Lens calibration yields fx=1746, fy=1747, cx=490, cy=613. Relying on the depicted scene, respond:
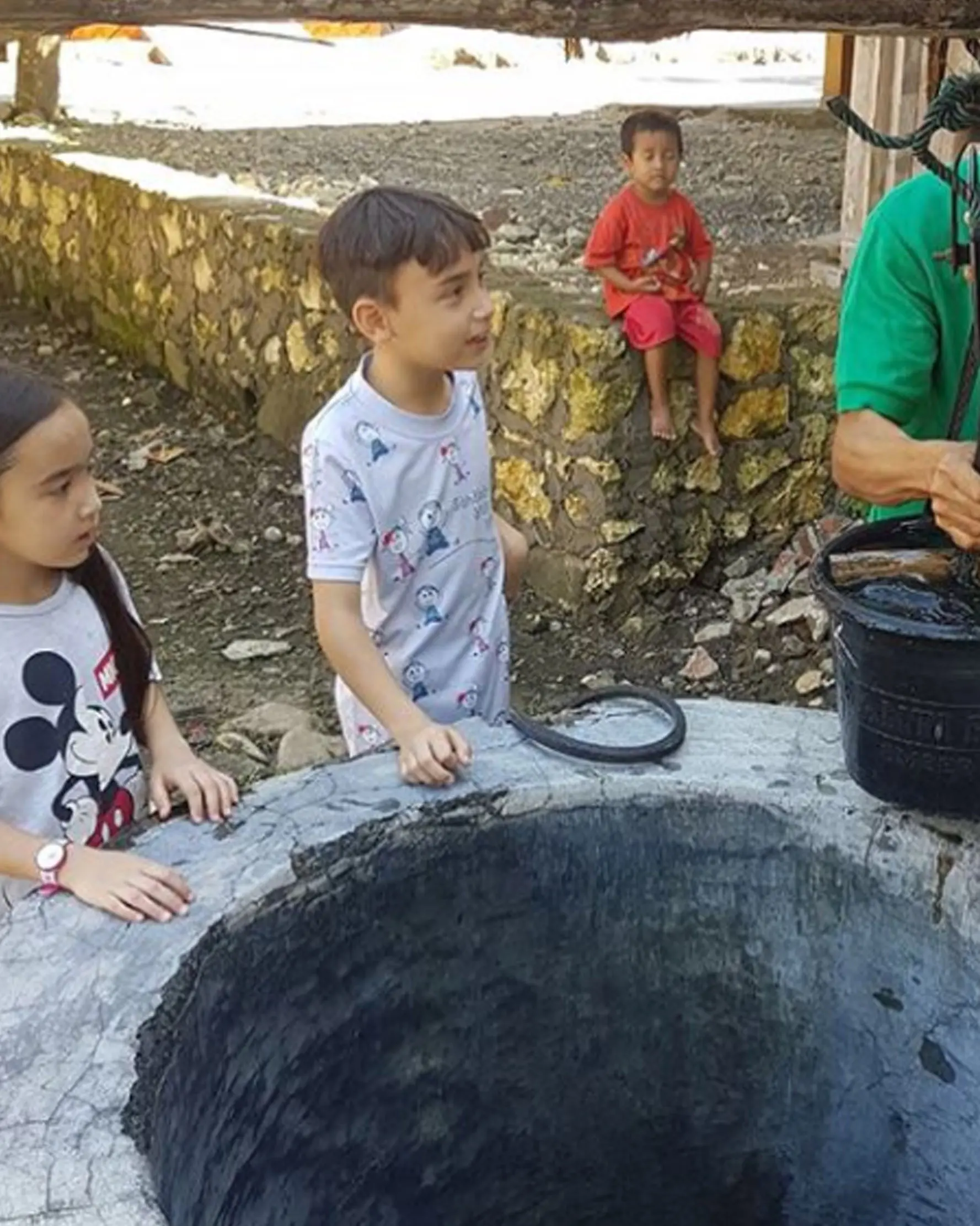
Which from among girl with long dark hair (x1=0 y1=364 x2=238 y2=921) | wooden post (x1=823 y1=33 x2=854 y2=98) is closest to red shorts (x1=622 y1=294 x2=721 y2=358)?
girl with long dark hair (x1=0 y1=364 x2=238 y2=921)

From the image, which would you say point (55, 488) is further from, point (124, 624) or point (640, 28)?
point (640, 28)

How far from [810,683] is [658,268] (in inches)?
47.7

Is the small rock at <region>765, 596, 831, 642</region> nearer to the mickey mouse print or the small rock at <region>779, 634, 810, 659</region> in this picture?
the small rock at <region>779, 634, 810, 659</region>

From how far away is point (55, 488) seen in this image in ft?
6.80

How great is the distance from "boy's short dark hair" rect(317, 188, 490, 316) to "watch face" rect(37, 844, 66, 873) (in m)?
0.97

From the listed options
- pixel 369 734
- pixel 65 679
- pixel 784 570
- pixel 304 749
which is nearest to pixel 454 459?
pixel 369 734

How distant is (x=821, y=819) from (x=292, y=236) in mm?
4502

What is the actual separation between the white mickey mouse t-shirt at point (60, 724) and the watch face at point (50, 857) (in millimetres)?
224

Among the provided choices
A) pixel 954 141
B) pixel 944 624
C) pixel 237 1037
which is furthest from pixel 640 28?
pixel 954 141

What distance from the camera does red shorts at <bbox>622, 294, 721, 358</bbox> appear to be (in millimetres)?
4672

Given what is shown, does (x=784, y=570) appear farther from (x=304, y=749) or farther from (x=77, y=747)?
(x=77, y=747)

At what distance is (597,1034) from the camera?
7.30ft

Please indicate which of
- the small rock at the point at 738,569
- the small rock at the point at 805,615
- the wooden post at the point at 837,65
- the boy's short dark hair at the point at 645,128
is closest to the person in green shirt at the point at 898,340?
the small rock at the point at 805,615

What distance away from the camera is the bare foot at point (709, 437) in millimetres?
4906
